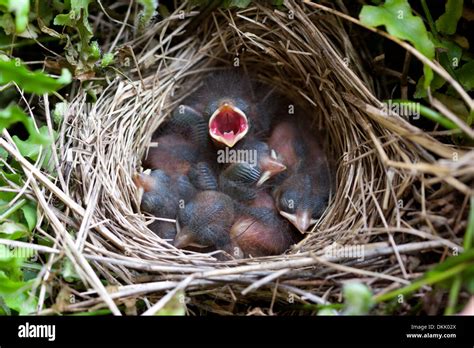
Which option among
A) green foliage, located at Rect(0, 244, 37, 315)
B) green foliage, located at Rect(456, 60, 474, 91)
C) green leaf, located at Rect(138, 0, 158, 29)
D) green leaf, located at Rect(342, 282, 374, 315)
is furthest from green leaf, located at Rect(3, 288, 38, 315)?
green foliage, located at Rect(456, 60, 474, 91)

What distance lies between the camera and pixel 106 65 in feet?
5.68

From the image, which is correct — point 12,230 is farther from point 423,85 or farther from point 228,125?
point 423,85

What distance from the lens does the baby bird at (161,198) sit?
1.78 metres

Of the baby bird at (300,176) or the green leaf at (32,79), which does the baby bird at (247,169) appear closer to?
the baby bird at (300,176)

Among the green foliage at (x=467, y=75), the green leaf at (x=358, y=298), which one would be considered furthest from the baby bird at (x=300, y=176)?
the green leaf at (x=358, y=298)

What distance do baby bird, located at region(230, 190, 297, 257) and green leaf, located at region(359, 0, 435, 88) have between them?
0.62 metres

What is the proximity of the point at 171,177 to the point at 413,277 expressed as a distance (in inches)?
34.2

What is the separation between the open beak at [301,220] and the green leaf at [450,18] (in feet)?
→ 2.10

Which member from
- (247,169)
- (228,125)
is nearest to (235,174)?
(247,169)

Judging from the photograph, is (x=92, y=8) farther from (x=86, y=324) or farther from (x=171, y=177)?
(x=86, y=324)

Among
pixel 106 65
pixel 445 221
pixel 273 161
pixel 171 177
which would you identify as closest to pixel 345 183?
pixel 273 161

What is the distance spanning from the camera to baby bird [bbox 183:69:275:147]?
186 centimetres

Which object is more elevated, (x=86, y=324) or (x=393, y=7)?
(x=393, y=7)

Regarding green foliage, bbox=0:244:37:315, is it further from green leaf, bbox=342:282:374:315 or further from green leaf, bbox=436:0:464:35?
green leaf, bbox=436:0:464:35
